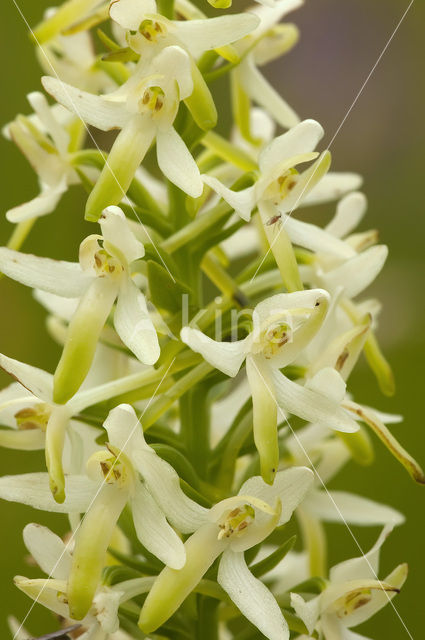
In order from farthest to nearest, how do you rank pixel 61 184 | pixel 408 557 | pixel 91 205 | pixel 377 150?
pixel 377 150, pixel 408 557, pixel 61 184, pixel 91 205

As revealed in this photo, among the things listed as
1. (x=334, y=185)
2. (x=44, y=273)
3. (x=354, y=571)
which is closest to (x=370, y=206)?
(x=334, y=185)

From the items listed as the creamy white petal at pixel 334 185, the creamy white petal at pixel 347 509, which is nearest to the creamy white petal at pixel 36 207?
the creamy white petal at pixel 334 185

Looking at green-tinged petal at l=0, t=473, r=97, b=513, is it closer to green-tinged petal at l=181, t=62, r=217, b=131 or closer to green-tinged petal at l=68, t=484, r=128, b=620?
green-tinged petal at l=68, t=484, r=128, b=620

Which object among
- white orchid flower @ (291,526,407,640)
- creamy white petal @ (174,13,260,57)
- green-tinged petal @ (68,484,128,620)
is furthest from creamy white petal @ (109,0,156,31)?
white orchid flower @ (291,526,407,640)

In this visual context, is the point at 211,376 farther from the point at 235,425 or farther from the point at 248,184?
the point at 248,184

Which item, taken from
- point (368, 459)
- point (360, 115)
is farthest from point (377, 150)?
point (368, 459)

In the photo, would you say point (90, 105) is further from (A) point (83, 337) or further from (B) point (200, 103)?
(A) point (83, 337)
